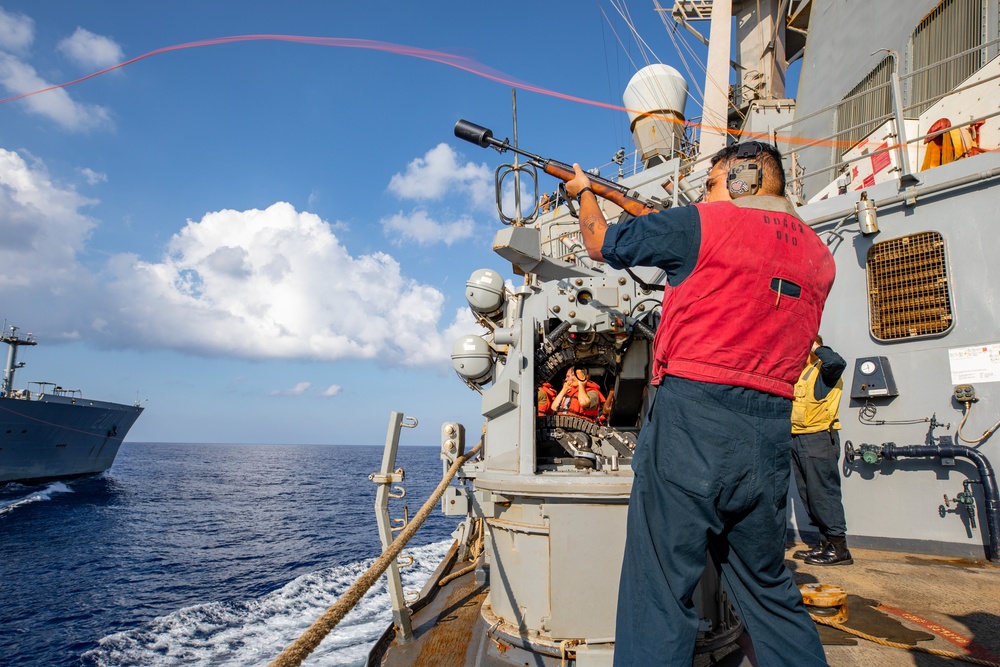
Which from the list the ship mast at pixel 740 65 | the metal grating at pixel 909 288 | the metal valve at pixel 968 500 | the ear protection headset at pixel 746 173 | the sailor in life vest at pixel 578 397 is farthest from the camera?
the ship mast at pixel 740 65

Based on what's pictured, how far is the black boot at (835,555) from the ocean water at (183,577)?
496 centimetres

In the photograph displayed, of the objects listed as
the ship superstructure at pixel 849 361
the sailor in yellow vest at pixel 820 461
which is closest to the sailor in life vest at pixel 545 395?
the ship superstructure at pixel 849 361

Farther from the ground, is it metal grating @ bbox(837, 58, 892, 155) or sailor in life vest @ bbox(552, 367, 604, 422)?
metal grating @ bbox(837, 58, 892, 155)

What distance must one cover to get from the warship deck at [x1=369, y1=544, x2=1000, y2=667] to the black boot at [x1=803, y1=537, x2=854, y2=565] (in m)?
0.08

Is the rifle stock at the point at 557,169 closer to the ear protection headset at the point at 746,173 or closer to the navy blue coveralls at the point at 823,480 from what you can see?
the ear protection headset at the point at 746,173

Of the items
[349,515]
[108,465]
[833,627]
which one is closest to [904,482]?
[833,627]

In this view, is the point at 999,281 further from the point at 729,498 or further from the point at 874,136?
the point at 729,498

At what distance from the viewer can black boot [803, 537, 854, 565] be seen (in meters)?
4.40

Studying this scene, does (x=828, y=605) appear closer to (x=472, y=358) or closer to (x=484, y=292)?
(x=472, y=358)

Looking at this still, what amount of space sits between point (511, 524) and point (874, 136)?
292 inches

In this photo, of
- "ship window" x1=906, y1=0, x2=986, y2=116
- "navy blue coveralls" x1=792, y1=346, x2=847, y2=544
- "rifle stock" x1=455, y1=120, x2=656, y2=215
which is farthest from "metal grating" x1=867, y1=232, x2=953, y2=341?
"rifle stock" x1=455, y1=120, x2=656, y2=215

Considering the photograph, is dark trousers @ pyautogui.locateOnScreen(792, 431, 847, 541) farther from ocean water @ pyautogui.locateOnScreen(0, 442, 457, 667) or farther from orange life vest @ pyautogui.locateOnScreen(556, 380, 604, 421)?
ocean water @ pyautogui.locateOnScreen(0, 442, 457, 667)

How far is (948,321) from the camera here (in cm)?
→ 512

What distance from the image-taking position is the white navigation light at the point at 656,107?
48.5 ft
